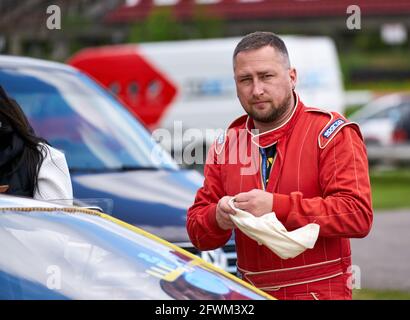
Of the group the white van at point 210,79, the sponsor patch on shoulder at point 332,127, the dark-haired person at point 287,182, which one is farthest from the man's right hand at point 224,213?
the white van at point 210,79

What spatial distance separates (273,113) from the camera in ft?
13.9

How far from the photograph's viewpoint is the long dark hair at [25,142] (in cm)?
482

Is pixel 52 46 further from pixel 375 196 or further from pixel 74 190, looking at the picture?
pixel 74 190

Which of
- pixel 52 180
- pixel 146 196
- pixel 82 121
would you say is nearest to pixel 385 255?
pixel 82 121

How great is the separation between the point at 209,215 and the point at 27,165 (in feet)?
3.17

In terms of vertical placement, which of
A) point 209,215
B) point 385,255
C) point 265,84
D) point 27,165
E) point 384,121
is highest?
point 384,121

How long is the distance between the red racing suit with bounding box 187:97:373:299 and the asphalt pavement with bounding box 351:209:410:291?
381 cm

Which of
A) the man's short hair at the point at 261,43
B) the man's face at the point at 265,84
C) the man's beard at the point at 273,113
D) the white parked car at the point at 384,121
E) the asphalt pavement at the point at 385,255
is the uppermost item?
the white parked car at the point at 384,121

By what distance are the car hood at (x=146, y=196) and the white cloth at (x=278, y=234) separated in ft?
5.83

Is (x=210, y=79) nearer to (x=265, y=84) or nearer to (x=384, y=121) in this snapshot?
(x=384, y=121)

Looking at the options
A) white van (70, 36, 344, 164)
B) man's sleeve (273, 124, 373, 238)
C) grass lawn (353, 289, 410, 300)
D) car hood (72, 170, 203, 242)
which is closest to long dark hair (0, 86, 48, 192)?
car hood (72, 170, 203, 242)

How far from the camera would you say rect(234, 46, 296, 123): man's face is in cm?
424

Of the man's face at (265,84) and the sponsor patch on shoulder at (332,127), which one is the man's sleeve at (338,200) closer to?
the sponsor patch on shoulder at (332,127)

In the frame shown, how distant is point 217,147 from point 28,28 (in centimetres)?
2865
